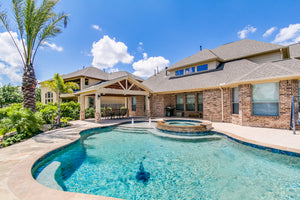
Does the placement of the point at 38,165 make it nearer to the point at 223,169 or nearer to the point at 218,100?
the point at 223,169

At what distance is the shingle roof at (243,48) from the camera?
1260cm

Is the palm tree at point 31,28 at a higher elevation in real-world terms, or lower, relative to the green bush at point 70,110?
higher

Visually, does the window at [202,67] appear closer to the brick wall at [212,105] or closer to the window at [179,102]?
the window at [179,102]

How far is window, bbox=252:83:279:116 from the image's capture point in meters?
8.02

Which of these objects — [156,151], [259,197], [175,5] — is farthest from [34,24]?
[259,197]

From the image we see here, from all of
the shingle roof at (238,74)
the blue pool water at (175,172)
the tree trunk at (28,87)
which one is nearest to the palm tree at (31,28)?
the tree trunk at (28,87)

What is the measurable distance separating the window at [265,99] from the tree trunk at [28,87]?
→ 1506cm

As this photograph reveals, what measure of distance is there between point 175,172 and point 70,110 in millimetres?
14099

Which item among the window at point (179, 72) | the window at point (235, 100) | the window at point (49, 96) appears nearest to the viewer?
the window at point (235, 100)

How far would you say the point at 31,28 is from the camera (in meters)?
8.55

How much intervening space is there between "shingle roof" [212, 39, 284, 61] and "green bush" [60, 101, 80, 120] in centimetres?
1764

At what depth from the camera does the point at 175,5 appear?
42.5ft

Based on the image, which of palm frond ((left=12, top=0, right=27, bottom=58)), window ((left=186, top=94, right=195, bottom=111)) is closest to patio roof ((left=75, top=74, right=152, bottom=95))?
window ((left=186, top=94, right=195, bottom=111))

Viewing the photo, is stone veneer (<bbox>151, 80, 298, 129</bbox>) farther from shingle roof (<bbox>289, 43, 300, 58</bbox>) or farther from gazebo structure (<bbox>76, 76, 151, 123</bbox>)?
shingle roof (<bbox>289, 43, 300, 58</bbox>)
